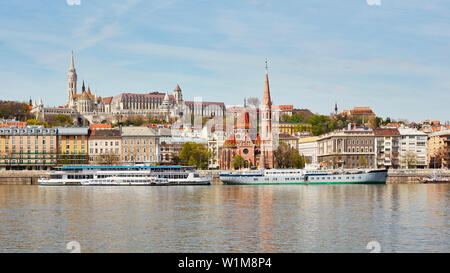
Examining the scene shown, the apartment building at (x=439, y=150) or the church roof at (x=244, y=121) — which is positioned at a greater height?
the church roof at (x=244, y=121)

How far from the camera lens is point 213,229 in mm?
28969

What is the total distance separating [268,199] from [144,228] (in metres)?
20.1

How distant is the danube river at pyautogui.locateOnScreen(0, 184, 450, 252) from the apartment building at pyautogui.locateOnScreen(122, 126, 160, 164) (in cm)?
6154

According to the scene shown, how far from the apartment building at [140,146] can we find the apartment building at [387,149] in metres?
37.9

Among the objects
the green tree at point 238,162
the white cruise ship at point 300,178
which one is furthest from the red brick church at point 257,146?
the white cruise ship at point 300,178

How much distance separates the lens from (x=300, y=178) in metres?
79.6

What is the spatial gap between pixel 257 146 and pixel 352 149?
17.1m

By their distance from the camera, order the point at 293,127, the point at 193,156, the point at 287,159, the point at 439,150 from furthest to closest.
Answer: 1. the point at 293,127
2. the point at 439,150
3. the point at 193,156
4. the point at 287,159

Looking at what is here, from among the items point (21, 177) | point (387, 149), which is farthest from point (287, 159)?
point (21, 177)

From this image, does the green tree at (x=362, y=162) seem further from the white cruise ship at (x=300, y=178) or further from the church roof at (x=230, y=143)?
the white cruise ship at (x=300, y=178)

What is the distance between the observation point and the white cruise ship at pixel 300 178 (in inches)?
3123

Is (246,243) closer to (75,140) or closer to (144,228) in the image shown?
(144,228)

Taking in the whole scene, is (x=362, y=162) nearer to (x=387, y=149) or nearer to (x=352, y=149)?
(x=352, y=149)
